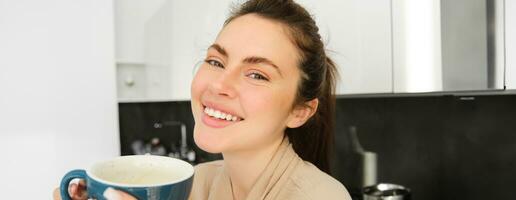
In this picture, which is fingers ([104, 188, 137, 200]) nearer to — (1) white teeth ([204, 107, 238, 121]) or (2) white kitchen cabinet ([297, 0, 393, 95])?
(1) white teeth ([204, 107, 238, 121])

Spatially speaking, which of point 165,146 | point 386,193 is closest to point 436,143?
point 386,193

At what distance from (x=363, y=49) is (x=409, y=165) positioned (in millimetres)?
530

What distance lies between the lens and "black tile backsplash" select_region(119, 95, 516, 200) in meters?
1.08

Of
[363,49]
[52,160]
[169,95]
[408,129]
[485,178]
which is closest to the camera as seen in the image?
[363,49]

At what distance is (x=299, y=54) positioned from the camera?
2.31 ft

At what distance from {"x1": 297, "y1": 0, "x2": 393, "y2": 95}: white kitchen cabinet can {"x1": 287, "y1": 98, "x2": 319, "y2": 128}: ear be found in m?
0.26

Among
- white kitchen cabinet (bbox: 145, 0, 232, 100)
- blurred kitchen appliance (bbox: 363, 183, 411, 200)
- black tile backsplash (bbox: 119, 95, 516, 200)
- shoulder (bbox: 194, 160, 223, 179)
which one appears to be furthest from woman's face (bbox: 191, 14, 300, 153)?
white kitchen cabinet (bbox: 145, 0, 232, 100)

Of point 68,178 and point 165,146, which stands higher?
point 68,178

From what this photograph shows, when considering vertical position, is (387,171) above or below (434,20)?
below

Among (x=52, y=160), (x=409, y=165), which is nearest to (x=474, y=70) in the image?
(x=409, y=165)

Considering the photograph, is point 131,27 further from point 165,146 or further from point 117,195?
point 117,195

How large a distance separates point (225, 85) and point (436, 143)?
2.86ft

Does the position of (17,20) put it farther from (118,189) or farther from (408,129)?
(408,129)

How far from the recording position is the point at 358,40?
100cm
